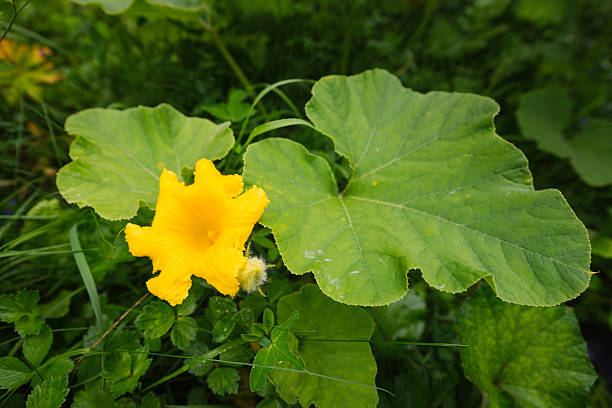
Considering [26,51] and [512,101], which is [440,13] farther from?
[26,51]

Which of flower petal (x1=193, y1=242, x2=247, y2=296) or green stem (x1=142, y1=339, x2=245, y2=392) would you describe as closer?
flower petal (x1=193, y1=242, x2=247, y2=296)

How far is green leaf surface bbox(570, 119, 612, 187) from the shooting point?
9.38ft

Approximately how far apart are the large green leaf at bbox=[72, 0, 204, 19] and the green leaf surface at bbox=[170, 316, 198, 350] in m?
1.65

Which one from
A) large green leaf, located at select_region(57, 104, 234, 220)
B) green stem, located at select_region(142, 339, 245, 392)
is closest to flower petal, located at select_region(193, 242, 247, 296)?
green stem, located at select_region(142, 339, 245, 392)

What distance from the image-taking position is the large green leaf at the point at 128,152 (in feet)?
5.16

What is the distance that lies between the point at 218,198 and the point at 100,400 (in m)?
0.77

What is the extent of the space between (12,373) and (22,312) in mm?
218

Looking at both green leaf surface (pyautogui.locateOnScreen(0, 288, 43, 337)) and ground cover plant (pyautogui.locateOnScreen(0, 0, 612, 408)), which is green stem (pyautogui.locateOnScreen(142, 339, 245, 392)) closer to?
ground cover plant (pyautogui.locateOnScreen(0, 0, 612, 408))

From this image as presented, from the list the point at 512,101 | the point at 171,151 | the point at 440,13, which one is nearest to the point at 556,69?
the point at 512,101

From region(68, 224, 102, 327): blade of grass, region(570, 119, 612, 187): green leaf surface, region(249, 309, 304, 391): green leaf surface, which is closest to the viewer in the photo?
region(249, 309, 304, 391): green leaf surface

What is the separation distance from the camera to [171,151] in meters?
1.76

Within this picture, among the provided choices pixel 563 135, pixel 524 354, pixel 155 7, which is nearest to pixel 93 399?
pixel 524 354

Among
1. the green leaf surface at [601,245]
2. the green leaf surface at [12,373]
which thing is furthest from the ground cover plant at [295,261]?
the green leaf surface at [601,245]

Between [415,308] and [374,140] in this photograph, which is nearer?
[374,140]
